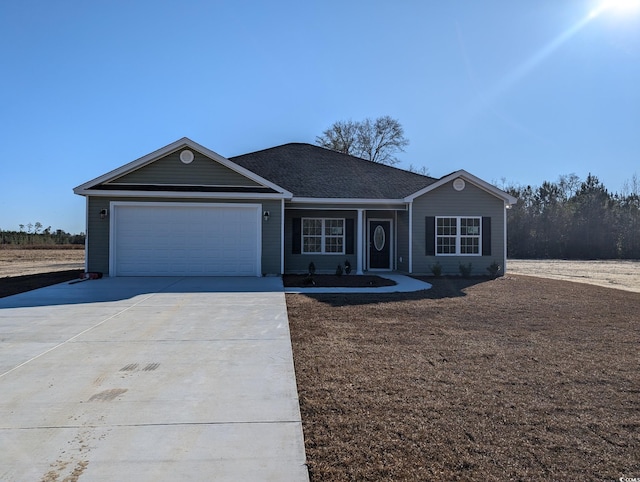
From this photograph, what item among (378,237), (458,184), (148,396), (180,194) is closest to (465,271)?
(458,184)

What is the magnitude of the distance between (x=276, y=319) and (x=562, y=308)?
19.6 feet

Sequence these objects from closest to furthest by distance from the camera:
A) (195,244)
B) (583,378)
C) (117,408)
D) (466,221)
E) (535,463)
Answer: (535,463) → (117,408) → (583,378) → (195,244) → (466,221)

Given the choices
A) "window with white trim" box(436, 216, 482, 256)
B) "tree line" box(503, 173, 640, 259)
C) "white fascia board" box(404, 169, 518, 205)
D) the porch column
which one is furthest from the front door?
"tree line" box(503, 173, 640, 259)

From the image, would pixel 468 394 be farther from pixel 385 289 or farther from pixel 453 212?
pixel 453 212

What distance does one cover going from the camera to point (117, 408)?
4.18 metres

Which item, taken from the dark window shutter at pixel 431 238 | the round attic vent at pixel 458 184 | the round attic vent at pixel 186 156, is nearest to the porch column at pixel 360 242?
the dark window shutter at pixel 431 238

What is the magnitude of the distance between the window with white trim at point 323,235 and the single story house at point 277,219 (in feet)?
0.12

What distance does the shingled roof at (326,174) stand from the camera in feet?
55.7

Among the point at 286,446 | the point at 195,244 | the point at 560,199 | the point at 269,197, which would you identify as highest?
the point at 560,199

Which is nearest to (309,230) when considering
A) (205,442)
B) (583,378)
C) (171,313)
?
(171,313)

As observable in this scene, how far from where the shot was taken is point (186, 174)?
14938 mm

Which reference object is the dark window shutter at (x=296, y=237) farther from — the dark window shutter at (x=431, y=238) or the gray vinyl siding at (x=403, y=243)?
the dark window shutter at (x=431, y=238)

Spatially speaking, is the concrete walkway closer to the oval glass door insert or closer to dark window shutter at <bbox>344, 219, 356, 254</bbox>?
dark window shutter at <bbox>344, 219, 356, 254</bbox>

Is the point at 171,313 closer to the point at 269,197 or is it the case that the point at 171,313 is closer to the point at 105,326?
the point at 105,326
